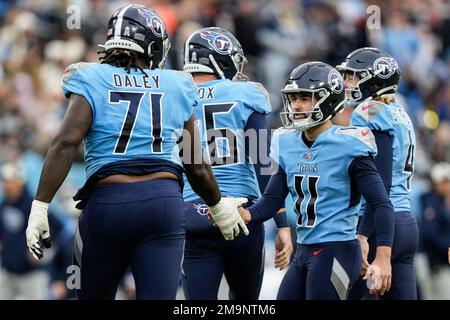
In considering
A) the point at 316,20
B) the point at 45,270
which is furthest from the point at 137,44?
the point at 316,20

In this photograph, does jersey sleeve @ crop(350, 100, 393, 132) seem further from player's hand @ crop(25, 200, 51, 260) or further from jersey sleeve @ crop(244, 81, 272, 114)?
player's hand @ crop(25, 200, 51, 260)

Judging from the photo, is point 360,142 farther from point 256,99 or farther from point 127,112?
point 127,112

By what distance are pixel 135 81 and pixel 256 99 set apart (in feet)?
4.70

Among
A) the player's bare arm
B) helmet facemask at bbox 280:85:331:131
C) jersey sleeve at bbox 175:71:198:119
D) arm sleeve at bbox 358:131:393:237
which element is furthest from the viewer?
arm sleeve at bbox 358:131:393:237

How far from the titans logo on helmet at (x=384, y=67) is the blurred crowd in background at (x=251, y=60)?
5.10 meters

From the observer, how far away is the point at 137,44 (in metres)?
5.81

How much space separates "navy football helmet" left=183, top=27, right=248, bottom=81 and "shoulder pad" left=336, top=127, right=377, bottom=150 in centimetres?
110

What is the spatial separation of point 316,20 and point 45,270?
606 centimetres

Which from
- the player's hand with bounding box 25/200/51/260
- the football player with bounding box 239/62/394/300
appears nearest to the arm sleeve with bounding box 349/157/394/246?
the football player with bounding box 239/62/394/300

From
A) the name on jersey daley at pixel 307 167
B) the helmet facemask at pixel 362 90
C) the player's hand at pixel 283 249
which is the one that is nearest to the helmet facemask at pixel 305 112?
the name on jersey daley at pixel 307 167

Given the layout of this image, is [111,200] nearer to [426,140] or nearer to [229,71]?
[229,71]

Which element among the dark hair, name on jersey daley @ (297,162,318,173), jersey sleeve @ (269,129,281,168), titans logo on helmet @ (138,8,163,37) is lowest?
name on jersey daley @ (297,162,318,173)

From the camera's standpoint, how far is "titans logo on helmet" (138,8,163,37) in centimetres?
590

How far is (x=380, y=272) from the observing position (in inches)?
239
